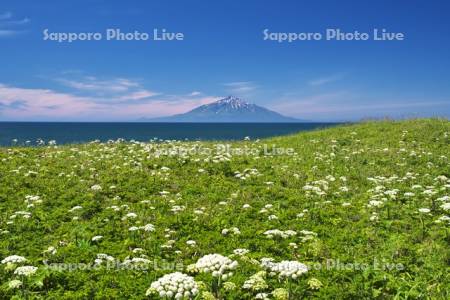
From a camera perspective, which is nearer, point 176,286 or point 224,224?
point 176,286

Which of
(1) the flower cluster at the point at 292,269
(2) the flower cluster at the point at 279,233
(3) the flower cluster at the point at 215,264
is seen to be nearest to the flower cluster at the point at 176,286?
(3) the flower cluster at the point at 215,264

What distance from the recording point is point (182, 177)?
757 inches

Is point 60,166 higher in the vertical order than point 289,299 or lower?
higher

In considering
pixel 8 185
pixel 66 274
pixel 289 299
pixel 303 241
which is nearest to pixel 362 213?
pixel 303 241

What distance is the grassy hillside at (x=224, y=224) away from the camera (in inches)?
372

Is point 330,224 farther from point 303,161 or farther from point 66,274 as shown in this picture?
point 303,161

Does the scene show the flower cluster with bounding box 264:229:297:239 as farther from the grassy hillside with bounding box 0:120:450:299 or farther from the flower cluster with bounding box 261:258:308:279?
the flower cluster with bounding box 261:258:308:279

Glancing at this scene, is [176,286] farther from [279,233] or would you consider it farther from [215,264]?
[279,233]

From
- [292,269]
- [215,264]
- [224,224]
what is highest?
[215,264]

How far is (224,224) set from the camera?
13.5 meters

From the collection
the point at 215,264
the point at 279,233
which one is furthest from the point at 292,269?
the point at 279,233

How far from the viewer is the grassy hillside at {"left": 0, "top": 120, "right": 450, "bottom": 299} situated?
31.0 ft

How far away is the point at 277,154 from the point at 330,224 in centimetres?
1138

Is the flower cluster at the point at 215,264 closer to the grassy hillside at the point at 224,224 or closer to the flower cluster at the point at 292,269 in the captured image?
the grassy hillside at the point at 224,224
